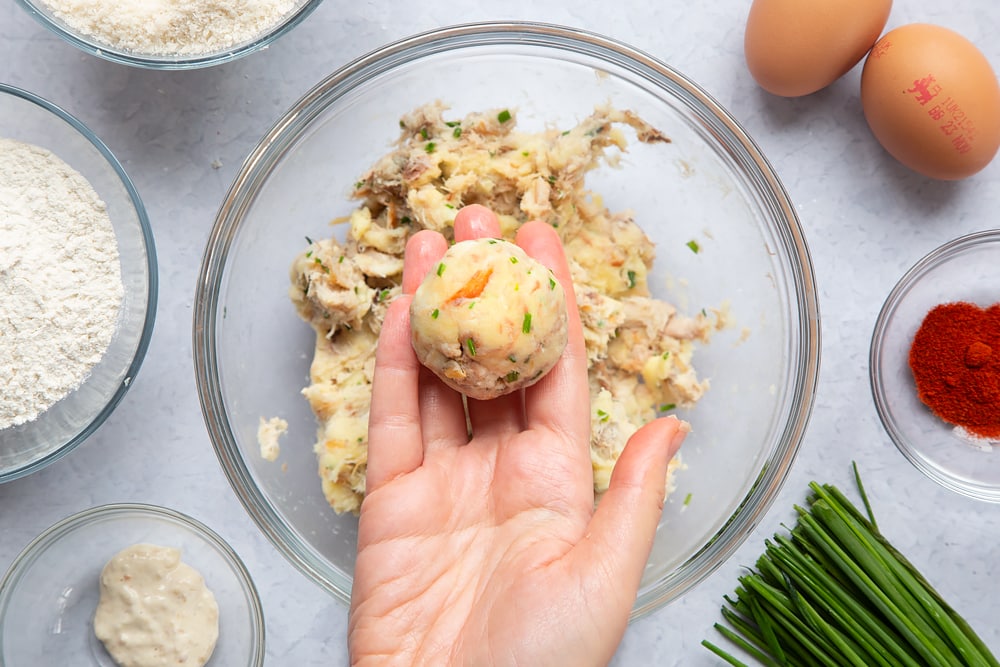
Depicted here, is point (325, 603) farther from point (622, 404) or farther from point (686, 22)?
point (686, 22)

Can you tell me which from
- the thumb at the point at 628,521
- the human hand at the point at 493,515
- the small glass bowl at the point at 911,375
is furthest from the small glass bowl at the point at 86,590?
the small glass bowl at the point at 911,375

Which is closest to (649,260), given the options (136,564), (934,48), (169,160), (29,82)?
(934,48)

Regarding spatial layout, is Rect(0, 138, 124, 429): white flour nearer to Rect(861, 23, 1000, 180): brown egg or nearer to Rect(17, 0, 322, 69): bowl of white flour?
Rect(17, 0, 322, 69): bowl of white flour

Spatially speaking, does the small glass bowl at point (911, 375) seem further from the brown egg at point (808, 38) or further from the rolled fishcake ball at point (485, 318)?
the rolled fishcake ball at point (485, 318)

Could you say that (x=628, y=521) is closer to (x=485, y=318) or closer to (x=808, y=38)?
(x=485, y=318)

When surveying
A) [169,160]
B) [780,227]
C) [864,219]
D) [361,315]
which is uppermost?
[169,160]

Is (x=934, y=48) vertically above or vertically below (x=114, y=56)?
below
